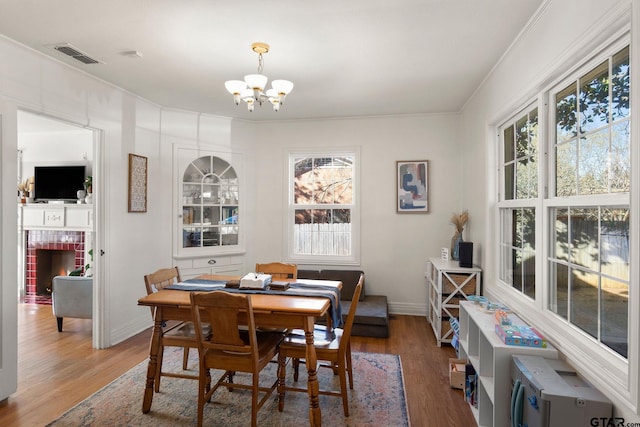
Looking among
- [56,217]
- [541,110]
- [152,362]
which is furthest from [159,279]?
[56,217]

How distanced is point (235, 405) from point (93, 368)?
A: 5.01ft

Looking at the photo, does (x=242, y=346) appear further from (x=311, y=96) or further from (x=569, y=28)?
(x=311, y=96)

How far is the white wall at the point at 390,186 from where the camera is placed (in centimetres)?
464

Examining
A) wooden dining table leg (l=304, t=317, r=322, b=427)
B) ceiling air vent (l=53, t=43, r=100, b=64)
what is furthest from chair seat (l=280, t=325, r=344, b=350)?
ceiling air vent (l=53, t=43, r=100, b=64)

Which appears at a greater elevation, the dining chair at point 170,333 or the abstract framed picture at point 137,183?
the abstract framed picture at point 137,183

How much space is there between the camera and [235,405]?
2.52 m

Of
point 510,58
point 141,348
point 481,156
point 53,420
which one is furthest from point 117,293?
point 510,58

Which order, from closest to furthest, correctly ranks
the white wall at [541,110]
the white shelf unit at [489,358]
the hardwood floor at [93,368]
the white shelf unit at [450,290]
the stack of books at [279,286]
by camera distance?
the white wall at [541,110] → the white shelf unit at [489,358] → the hardwood floor at [93,368] → the stack of books at [279,286] → the white shelf unit at [450,290]

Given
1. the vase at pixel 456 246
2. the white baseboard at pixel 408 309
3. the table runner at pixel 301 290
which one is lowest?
the white baseboard at pixel 408 309

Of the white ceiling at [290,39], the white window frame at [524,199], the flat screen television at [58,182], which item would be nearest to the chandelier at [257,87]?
the white ceiling at [290,39]

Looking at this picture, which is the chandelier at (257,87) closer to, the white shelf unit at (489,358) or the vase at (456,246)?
the white shelf unit at (489,358)

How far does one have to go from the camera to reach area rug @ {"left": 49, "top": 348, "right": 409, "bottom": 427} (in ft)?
7.66

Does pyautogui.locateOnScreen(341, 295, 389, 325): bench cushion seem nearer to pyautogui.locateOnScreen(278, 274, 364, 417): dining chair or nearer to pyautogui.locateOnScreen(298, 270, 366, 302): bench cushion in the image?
pyautogui.locateOnScreen(298, 270, 366, 302): bench cushion

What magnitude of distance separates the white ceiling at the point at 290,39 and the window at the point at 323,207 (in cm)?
126
